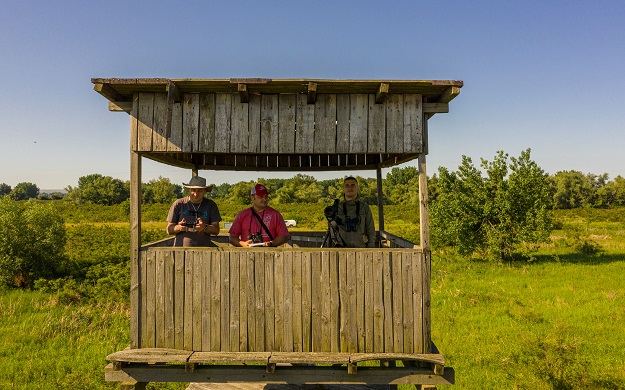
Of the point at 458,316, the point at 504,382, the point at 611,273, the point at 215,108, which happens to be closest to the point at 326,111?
the point at 215,108

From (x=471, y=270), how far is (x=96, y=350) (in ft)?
62.1

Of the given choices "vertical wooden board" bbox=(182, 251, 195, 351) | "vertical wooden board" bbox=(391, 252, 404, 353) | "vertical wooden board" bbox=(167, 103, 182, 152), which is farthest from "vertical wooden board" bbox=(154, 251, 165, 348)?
"vertical wooden board" bbox=(391, 252, 404, 353)

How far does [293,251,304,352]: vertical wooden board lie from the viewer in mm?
5547

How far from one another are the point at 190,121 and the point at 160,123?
405 mm

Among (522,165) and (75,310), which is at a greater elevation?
(522,165)

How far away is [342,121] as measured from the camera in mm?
5750

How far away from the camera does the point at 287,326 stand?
18.3 feet

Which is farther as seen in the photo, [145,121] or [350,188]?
[350,188]

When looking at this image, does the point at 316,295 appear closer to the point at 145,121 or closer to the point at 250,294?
the point at 250,294

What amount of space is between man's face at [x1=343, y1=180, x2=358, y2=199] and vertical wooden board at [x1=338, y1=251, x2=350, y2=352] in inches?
45.7

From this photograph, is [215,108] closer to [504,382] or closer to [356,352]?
[356,352]

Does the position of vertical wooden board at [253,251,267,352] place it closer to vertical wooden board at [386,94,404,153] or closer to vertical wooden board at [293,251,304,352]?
vertical wooden board at [293,251,304,352]

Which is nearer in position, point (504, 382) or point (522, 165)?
point (504, 382)

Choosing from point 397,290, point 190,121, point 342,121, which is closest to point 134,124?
point 190,121
